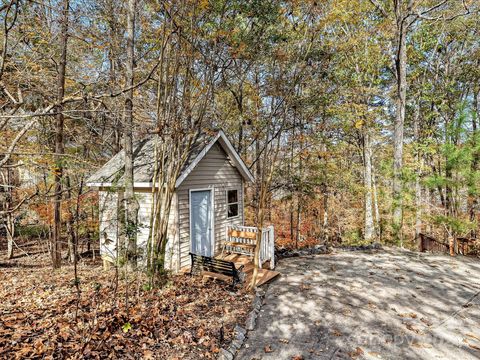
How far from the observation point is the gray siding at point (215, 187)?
8.02 metres

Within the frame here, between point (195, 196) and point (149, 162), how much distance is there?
1793 millimetres

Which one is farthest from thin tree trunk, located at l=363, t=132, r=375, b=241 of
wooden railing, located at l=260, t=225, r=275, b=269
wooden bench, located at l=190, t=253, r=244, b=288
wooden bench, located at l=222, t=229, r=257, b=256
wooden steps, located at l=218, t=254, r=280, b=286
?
wooden bench, located at l=190, t=253, r=244, b=288

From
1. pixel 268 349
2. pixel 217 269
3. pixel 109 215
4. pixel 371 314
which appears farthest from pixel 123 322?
pixel 371 314

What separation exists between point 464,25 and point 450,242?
1034 centimetres

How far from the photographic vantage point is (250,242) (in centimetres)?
869

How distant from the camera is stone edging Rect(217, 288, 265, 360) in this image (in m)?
3.98

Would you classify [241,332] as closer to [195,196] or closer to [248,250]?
[248,250]

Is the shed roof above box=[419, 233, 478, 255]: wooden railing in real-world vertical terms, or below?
above

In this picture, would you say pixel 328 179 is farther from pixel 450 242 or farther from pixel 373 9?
pixel 373 9

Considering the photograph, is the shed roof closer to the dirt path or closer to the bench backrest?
the bench backrest

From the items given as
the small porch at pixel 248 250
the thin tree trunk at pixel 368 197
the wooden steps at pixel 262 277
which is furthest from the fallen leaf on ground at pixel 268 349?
the thin tree trunk at pixel 368 197

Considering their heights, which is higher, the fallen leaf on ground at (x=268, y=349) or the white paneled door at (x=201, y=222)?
the white paneled door at (x=201, y=222)

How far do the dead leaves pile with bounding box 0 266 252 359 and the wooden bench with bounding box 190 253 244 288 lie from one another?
0.29 meters

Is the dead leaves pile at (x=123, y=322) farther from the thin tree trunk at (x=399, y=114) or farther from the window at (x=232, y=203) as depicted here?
the thin tree trunk at (x=399, y=114)
